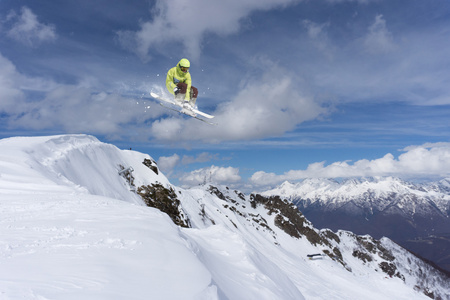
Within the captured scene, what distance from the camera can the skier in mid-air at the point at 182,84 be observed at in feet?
54.5

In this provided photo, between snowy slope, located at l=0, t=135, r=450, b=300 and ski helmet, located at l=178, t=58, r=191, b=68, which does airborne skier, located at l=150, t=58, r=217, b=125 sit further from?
snowy slope, located at l=0, t=135, r=450, b=300

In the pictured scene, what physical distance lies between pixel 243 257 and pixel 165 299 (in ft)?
22.8

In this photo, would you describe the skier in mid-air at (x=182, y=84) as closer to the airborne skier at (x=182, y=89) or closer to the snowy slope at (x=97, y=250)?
the airborne skier at (x=182, y=89)

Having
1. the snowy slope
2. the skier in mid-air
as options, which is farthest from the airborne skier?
the snowy slope

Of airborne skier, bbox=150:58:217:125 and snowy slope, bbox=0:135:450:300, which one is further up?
airborne skier, bbox=150:58:217:125

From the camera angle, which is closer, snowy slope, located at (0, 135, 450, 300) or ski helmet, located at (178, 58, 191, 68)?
snowy slope, located at (0, 135, 450, 300)

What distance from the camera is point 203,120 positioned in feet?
72.2

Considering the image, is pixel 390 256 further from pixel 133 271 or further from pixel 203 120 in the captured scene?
pixel 133 271

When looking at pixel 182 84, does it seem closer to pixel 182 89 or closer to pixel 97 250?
pixel 182 89

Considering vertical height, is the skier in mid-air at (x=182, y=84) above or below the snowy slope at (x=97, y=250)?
above

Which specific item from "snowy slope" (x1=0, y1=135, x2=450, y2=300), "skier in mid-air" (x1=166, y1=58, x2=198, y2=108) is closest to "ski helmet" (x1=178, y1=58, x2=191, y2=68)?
"skier in mid-air" (x1=166, y1=58, x2=198, y2=108)

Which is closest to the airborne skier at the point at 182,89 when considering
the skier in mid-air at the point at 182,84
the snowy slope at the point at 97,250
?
the skier in mid-air at the point at 182,84

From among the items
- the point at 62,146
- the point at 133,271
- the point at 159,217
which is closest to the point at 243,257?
the point at 159,217

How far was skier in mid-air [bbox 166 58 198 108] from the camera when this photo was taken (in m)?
16.6
